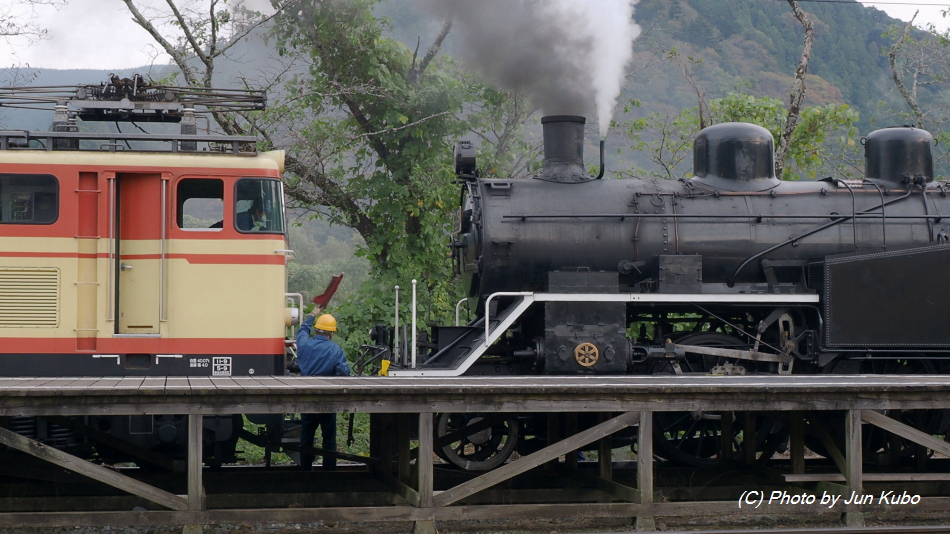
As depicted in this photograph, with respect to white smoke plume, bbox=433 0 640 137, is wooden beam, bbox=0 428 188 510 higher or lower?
lower

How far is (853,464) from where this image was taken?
799cm

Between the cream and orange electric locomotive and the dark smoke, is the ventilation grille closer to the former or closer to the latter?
the cream and orange electric locomotive

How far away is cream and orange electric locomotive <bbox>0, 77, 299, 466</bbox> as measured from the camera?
8.27m

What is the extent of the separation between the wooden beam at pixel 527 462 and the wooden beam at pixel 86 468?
6.90 feet

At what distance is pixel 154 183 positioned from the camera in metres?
8.48

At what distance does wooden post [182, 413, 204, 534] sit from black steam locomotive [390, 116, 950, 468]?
2520mm

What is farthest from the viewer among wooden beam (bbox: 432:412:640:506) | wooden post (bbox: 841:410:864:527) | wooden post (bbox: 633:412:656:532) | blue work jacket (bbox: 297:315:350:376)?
blue work jacket (bbox: 297:315:350:376)

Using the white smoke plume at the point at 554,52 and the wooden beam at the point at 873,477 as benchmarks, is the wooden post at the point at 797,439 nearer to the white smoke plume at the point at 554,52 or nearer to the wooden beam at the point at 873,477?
the wooden beam at the point at 873,477

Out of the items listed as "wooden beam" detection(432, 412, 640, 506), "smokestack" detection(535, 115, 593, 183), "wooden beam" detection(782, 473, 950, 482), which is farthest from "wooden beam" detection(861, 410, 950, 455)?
"smokestack" detection(535, 115, 593, 183)

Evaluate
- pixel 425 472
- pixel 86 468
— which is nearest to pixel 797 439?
pixel 425 472

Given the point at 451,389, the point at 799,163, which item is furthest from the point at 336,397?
the point at 799,163

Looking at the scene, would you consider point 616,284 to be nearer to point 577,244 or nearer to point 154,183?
point 577,244

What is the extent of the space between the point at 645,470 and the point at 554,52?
5756 millimetres

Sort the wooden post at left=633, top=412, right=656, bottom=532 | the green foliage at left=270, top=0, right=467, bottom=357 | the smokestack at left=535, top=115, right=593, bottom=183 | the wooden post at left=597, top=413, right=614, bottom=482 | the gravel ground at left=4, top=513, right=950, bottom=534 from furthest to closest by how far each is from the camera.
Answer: the green foliage at left=270, top=0, right=467, bottom=357
the smokestack at left=535, top=115, right=593, bottom=183
the wooden post at left=597, top=413, right=614, bottom=482
the gravel ground at left=4, top=513, right=950, bottom=534
the wooden post at left=633, top=412, right=656, bottom=532
